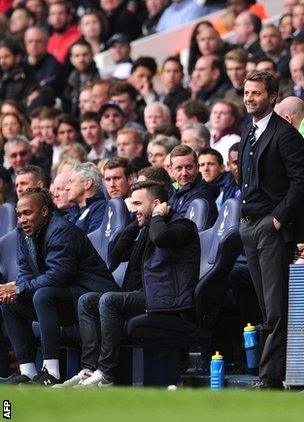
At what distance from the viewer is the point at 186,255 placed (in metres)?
12.9

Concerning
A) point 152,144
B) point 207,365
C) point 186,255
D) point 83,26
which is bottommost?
point 207,365

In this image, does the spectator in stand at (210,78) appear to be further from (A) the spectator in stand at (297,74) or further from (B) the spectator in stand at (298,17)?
(A) the spectator in stand at (297,74)

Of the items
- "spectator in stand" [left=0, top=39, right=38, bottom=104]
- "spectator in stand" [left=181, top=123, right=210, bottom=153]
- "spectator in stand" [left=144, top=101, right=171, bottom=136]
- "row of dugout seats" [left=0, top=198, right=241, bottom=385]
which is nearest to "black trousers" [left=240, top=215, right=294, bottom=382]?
"row of dugout seats" [left=0, top=198, right=241, bottom=385]

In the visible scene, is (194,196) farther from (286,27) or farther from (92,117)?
(286,27)

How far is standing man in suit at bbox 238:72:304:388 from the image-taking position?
12.0 meters

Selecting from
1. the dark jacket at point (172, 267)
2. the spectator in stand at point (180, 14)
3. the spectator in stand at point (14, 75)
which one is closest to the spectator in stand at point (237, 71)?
the spectator in stand at point (14, 75)

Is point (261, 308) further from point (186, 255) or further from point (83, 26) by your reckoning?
point (83, 26)

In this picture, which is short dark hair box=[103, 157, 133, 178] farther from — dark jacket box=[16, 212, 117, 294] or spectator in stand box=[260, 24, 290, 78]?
spectator in stand box=[260, 24, 290, 78]

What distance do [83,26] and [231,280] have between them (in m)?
10.5

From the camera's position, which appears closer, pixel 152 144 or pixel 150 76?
pixel 152 144

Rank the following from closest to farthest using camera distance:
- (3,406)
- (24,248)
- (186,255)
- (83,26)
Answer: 1. (3,406)
2. (186,255)
3. (24,248)
4. (83,26)

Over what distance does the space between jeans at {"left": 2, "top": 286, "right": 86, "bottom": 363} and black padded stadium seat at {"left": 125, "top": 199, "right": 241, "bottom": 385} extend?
0.74 meters

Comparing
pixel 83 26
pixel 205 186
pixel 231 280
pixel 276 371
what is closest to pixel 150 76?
pixel 83 26

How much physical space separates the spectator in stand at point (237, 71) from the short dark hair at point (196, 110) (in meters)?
0.36
